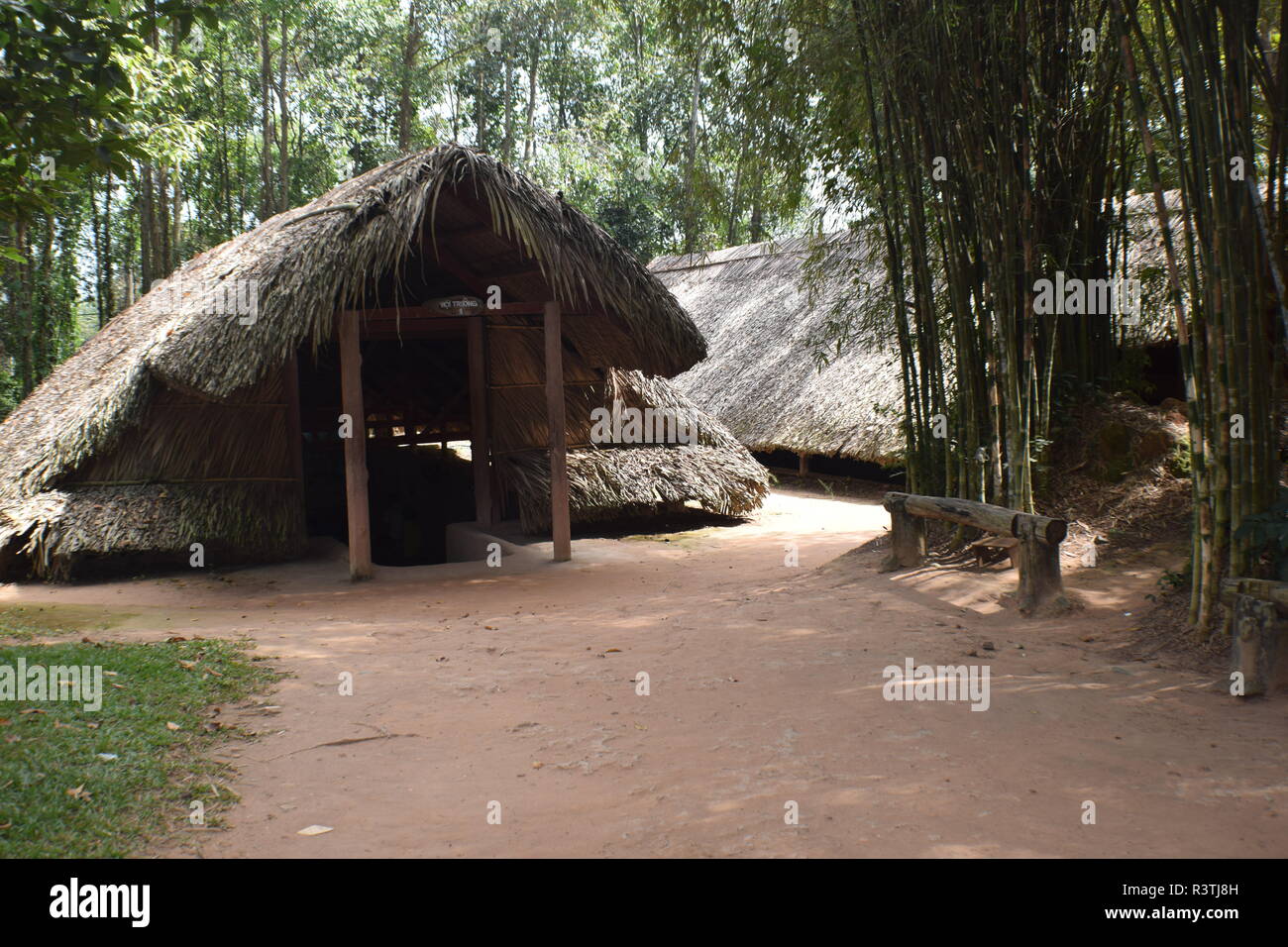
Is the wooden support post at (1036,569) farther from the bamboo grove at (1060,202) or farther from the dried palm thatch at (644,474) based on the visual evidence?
the dried palm thatch at (644,474)

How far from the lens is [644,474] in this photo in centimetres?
981

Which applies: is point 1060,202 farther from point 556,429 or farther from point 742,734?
point 742,734

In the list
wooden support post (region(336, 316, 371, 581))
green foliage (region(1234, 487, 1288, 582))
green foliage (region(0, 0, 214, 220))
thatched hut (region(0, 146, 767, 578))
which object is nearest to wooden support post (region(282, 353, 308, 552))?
thatched hut (region(0, 146, 767, 578))

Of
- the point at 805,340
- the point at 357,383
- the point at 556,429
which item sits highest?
the point at 805,340

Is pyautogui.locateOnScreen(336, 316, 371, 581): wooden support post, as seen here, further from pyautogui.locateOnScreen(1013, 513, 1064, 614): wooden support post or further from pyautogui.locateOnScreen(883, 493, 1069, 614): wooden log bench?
pyautogui.locateOnScreen(1013, 513, 1064, 614): wooden support post

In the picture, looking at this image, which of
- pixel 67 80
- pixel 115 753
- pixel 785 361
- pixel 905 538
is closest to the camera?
pixel 67 80

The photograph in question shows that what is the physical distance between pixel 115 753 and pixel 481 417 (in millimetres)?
6601

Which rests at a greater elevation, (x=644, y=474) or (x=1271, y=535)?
(x=644, y=474)

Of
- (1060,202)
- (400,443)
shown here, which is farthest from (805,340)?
(1060,202)

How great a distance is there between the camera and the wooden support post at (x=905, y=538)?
680 centimetres

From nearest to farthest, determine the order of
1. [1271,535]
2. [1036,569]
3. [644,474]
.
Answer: [1271,535] → [1036,569] → [644,474]

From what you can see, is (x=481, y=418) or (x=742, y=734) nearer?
(x=742, y=734)

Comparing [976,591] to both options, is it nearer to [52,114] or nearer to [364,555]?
[364,555]

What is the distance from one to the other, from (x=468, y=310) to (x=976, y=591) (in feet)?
15.1
